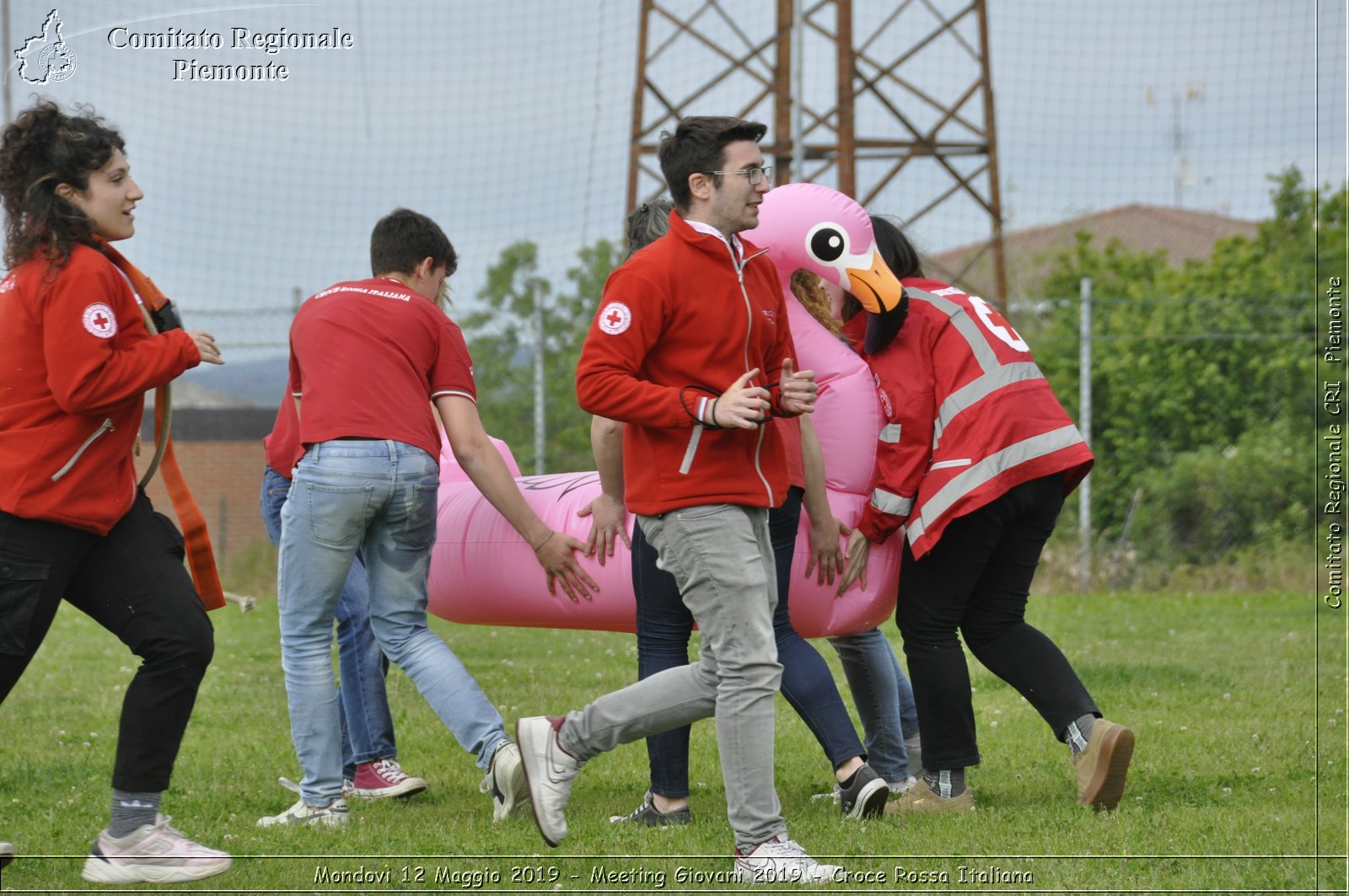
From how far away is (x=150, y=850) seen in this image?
3.94m

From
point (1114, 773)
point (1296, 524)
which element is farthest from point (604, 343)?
point (1296, 524)

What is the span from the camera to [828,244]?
475cm

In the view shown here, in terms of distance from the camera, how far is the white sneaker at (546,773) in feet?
13.3

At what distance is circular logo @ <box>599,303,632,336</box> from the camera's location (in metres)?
3.78

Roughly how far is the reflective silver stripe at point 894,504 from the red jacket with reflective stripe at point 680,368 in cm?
75

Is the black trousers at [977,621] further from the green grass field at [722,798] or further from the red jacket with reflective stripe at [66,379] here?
the red jacket with reflective stripe at [66,379]

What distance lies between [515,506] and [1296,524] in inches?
374

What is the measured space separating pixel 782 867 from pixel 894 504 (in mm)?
1327

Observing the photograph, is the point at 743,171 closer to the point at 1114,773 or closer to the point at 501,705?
the point at 1114,773

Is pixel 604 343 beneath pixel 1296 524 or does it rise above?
above

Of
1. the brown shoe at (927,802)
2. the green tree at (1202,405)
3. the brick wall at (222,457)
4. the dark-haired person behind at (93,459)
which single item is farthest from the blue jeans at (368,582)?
the brick wall at (222,457)

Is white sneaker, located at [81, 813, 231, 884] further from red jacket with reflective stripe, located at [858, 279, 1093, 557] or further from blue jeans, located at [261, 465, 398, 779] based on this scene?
red jacket with reflective stripe, located at [858, 279, 1093, 557]

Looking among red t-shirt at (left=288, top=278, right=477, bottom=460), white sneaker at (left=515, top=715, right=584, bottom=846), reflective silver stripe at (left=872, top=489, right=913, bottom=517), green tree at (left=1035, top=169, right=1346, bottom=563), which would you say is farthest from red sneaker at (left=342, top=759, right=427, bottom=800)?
green tree at (left=1035, top=169, right=1346, bottom=563)

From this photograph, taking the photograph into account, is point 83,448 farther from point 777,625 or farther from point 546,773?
point 777,625
